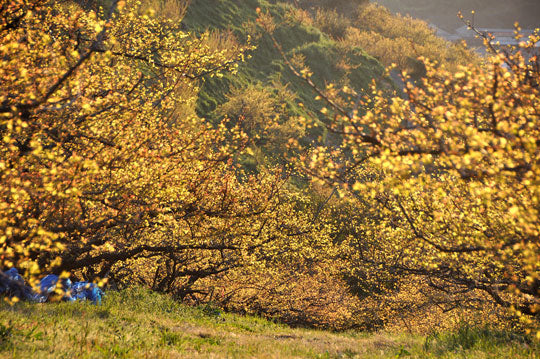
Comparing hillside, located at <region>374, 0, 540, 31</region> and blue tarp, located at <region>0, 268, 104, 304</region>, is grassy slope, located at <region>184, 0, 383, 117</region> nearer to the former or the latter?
blue tarp, located at <region>0, 268, 104, 304</region>

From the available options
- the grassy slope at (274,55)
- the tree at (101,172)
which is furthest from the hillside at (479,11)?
the tree at (101,172)

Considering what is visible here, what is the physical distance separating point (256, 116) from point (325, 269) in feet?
41.6

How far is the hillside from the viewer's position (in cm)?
13188

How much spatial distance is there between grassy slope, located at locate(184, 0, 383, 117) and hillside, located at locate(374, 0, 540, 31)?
94.7 m

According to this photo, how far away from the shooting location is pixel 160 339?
27.5ft

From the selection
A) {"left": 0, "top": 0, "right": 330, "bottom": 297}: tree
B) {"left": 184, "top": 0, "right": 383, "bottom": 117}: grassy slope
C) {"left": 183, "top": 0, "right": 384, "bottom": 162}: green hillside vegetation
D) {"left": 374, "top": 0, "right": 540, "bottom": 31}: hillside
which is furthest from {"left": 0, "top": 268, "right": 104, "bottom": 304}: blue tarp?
{"left": 374, "top": 0, "right": 540, "bottom": 31}: hillside

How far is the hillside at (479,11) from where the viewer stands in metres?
132

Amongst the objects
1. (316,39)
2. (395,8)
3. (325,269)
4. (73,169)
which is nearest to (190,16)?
(316,39)

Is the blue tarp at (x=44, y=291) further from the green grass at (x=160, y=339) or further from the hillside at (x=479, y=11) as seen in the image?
the hillside at (x=479, y=11)

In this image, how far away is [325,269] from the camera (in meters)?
23.1

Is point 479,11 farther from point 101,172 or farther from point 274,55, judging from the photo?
point 101,172

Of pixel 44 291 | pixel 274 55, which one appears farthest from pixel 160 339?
pixel 274 55

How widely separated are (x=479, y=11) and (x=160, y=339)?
161707 millimetres

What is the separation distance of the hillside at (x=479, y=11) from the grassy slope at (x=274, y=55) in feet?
311
